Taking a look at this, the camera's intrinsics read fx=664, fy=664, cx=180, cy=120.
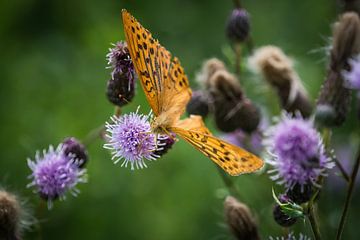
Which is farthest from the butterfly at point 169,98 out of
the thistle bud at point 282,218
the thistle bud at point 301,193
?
the thistle bud at point 282,218

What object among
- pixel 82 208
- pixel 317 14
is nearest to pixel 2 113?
pixel 82 208

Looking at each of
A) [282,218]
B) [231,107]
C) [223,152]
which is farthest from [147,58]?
[231,107]

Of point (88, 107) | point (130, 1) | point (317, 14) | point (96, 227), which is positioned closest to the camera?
point (96, 227)

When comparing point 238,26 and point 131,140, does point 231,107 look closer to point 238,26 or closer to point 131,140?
point 238,26

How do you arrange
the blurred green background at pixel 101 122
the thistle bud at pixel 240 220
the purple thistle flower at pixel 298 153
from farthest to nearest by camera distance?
1. the blurred green background at pixel 101 122
2. the thistle bud at pixel 240 220
3. the purple thistle flower at pixel 298 153

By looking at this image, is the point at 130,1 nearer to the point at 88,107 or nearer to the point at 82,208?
the point at 88,107

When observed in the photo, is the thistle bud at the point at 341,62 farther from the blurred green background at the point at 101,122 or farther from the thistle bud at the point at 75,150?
the thistle bud at the point at 75,150

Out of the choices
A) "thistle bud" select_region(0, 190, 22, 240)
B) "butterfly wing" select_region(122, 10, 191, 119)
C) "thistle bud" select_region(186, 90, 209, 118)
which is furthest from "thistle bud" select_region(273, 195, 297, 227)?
"thistle bud" select_region(0, 190, 22, 240)
